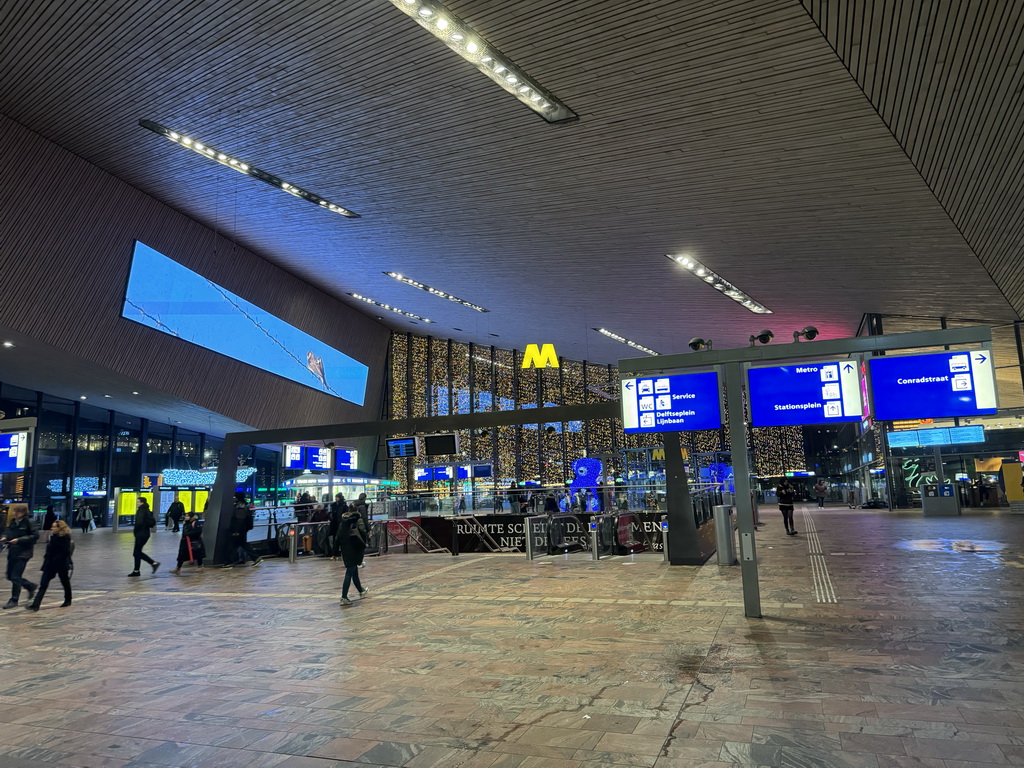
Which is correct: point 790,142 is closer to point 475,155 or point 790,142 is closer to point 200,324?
point 475,155

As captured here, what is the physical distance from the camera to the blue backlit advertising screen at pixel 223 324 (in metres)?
19.5

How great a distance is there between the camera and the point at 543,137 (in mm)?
11430

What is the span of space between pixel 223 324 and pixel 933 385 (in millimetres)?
21243

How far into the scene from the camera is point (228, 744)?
13.1 ft

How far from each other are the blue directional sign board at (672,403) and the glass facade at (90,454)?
20815mm

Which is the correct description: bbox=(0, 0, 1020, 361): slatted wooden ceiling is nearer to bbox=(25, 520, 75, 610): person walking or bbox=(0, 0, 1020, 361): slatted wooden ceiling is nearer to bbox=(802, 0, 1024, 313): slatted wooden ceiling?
bbox=(802, 0, 1024, 313): slatted wooden ceiling

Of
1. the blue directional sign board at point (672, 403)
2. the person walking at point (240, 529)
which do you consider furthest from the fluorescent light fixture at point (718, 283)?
the person walking at point (240, 529)

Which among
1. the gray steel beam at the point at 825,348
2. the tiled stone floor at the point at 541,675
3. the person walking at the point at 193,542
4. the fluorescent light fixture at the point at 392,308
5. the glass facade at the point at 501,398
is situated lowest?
the tiled stone floor at the point at 541,675

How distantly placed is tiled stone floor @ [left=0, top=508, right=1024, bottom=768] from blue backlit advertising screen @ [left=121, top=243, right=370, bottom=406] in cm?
1171

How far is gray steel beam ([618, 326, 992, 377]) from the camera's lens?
7.10 metres

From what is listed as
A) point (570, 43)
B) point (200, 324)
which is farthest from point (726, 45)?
point (200, 324)

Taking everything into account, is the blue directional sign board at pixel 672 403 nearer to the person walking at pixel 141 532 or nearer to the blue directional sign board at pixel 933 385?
the blue directional sign board at pixel 933 385

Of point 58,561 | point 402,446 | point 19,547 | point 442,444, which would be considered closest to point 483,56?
point 58,561

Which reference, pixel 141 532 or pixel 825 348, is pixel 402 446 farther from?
pixel 825 348
